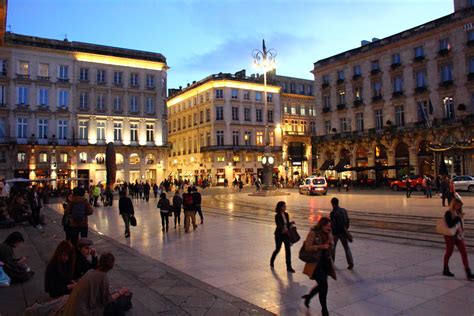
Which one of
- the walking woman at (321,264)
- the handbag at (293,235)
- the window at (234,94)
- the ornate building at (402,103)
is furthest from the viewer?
the window at (234,94)

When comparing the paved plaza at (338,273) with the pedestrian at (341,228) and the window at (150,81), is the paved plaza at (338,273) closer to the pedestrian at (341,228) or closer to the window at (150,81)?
the pedestrian at (341,228)

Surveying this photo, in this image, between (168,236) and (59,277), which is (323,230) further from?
(168,236)

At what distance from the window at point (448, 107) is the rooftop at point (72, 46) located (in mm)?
38056

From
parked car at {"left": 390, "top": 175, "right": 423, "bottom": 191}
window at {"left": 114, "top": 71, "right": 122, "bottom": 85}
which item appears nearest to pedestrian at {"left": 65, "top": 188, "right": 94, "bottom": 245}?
parked car at {"left": 390, "top": 175, "right": 423, "bottom": 191}

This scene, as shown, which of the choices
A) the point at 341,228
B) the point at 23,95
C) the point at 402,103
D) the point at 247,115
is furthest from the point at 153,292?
the point at 247,115

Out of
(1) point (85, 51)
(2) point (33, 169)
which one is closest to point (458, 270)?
(2) point (33, 169)

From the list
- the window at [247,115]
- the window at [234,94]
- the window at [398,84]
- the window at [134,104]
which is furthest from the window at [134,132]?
the window at [398,84]

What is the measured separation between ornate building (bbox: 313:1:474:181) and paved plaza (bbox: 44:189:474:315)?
98.8 ft

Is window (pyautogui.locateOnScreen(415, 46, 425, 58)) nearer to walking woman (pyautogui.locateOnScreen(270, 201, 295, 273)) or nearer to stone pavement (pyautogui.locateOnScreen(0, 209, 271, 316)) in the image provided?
walking woman (pyautogui.locateOnScreen(270, 201, 295, 273))

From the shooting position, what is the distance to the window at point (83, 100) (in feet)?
165

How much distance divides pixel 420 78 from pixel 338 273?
134 ft

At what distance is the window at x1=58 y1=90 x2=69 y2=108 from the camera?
49250 millimetres

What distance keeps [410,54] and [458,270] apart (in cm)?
4127

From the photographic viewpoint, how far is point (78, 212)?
30.3ft
